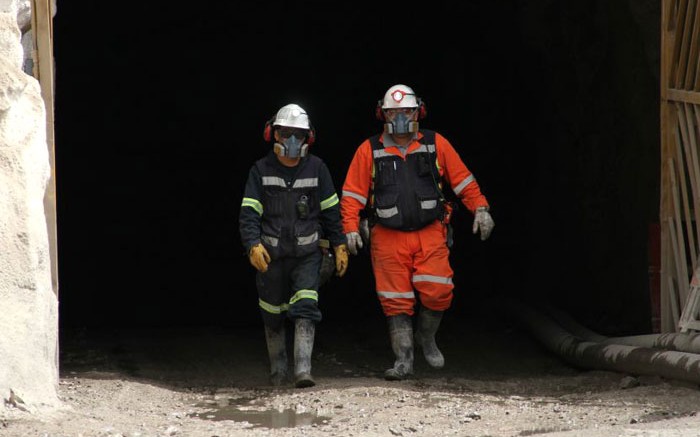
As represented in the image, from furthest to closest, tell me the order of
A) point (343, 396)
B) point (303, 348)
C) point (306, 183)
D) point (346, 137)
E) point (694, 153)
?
1. point (346, 137)
2. point (306, 183)
3. point (303, 348)
4. point (694, 153)
5. point (343, 396)

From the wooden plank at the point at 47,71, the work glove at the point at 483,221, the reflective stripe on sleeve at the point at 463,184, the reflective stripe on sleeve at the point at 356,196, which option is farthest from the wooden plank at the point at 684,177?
the wooden plank at the point at 47,71

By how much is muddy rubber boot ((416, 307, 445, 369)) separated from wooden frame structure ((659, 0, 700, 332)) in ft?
4.97

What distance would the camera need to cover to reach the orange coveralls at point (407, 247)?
7.75 m

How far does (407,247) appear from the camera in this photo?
7762mm

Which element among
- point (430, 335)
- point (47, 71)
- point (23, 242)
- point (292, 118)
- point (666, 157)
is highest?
point (47, 71)

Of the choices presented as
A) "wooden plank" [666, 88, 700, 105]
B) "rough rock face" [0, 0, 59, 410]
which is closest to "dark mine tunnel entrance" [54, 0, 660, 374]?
"wooden plank" [666, 88, 700, 105]

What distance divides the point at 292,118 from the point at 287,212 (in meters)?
0.62

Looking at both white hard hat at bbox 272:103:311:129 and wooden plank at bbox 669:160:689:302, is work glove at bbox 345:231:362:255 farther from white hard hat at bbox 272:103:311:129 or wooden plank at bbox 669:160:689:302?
wooden plank at bbox 669:160:689:302

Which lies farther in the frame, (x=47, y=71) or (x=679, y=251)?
(x=679, y=251)

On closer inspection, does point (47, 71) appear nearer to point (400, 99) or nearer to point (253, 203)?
point (253, 203)

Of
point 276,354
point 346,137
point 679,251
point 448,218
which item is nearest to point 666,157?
point 679,251

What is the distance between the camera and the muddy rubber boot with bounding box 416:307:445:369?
25.9 ft

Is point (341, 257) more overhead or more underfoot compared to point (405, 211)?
more underfoot

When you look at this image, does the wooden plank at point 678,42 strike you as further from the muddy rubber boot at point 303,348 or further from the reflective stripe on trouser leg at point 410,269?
the muddy rubber boot at point 303,348
